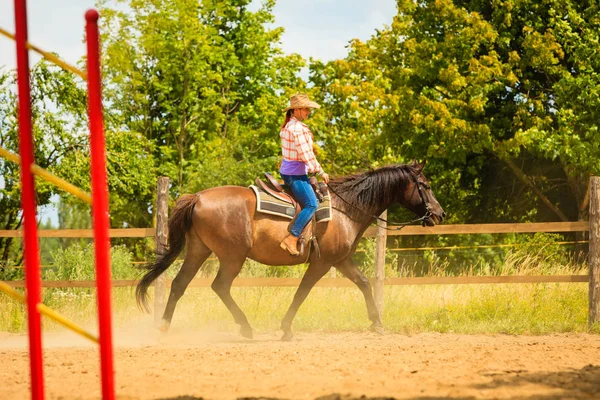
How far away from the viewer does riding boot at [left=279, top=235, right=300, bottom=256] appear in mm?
9469

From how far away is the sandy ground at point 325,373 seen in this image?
4816 mm

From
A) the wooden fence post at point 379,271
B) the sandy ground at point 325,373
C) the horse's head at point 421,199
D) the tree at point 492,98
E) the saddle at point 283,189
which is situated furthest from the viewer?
the tree at point 492,98

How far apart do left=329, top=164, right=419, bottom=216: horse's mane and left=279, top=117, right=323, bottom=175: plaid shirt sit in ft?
3.01

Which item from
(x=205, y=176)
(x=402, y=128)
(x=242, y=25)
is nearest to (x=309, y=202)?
(x=205, y=176)

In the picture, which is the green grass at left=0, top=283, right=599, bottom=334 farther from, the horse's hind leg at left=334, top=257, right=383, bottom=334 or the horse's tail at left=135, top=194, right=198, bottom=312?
the horse's tail at left=135, top=194, right=198, bottom=312

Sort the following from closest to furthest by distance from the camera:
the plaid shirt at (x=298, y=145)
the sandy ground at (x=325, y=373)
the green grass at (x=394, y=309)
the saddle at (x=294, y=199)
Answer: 1. the sandy ground at (x=325, y=373)
2. the plaid shirt at (x=298, y=145)
3. the saddle at (x=294, y=199)
4. the green grass at (x=394, y=309)

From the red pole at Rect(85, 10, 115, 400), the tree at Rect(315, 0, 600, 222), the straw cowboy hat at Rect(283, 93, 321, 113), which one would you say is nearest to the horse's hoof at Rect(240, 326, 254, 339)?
the straw cowboy hat at Rect(283, 93, 321, 113)

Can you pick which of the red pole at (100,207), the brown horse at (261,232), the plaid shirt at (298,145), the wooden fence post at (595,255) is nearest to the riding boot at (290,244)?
the brown horse at (261,232)

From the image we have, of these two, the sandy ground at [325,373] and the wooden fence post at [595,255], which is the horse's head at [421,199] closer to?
the wooden fence post at [595,255]

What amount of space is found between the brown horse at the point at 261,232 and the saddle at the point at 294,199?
0.12 m

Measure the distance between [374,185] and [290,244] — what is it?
1.47 metres

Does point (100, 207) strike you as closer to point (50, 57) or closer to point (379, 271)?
point (50, 57)

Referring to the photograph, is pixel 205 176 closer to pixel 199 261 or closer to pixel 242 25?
pixel 242 25

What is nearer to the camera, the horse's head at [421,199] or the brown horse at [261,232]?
the brown horse at [261,232]
